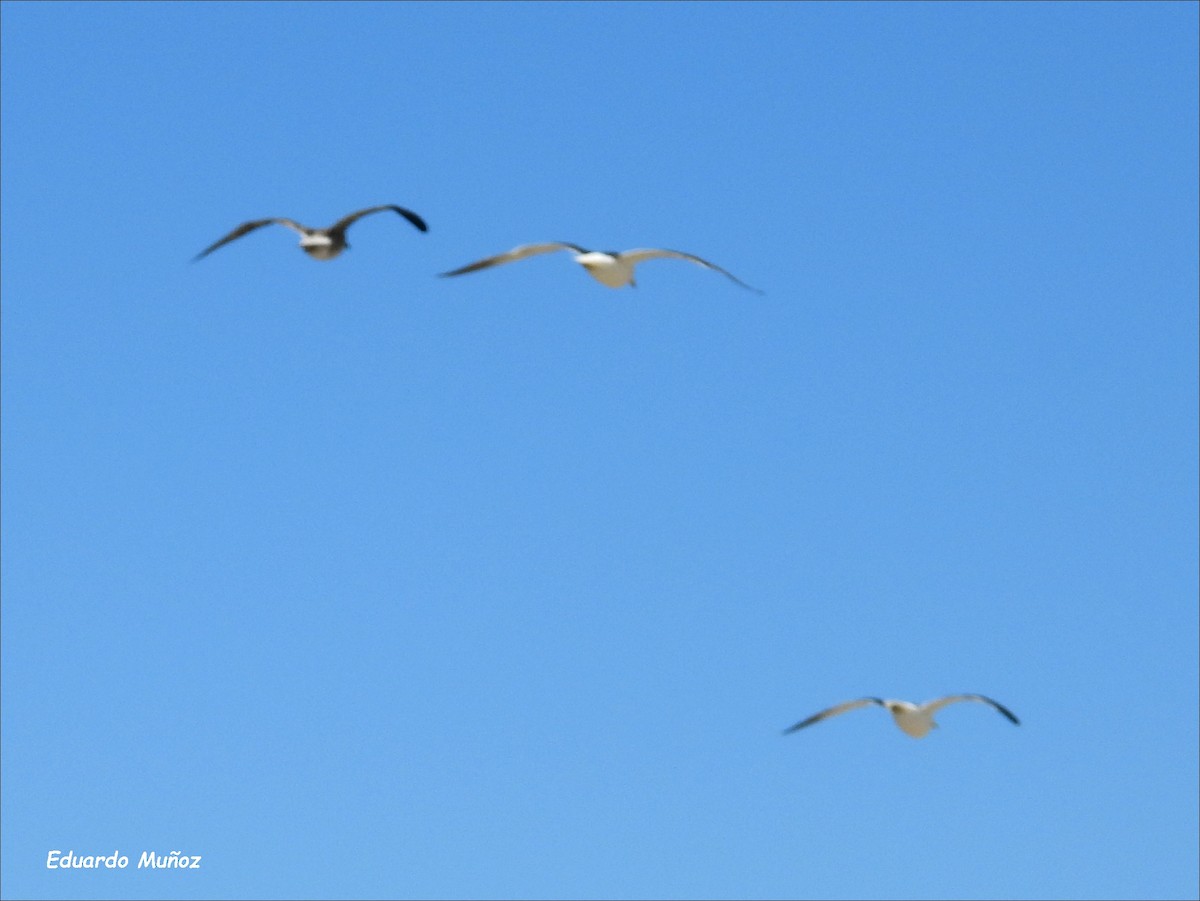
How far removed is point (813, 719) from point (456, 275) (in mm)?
13452

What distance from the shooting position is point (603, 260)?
52.2 metres

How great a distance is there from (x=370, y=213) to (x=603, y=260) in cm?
531

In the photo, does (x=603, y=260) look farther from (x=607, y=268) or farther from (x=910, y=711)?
(x=910, y=711)

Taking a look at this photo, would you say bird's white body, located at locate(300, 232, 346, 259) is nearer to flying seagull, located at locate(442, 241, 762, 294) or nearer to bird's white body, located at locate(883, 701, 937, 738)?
flying seagull, located at locate(442, 241, 762, 294)

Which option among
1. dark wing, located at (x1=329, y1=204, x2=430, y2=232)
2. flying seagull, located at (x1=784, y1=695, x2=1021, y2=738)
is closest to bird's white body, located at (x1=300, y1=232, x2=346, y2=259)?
dark wing, located at (x1=329, y1=204, x2=430, y2=232)

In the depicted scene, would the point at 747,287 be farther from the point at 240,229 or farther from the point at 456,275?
the point at 240,229

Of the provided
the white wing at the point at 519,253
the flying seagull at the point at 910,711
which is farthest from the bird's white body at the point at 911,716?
the white wing at the point at 519,253

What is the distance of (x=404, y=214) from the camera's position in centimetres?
4922

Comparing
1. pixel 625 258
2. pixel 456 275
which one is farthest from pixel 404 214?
pixel 625 258

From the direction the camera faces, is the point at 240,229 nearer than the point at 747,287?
No

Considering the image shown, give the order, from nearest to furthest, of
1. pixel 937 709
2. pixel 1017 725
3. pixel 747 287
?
pixel 747 287 < pixel 1017 725 < pixel 937 709

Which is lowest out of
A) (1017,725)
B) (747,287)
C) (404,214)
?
(1017,725)

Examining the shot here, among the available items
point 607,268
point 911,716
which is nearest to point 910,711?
point 911,716

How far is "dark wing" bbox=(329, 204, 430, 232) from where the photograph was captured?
161 ft
